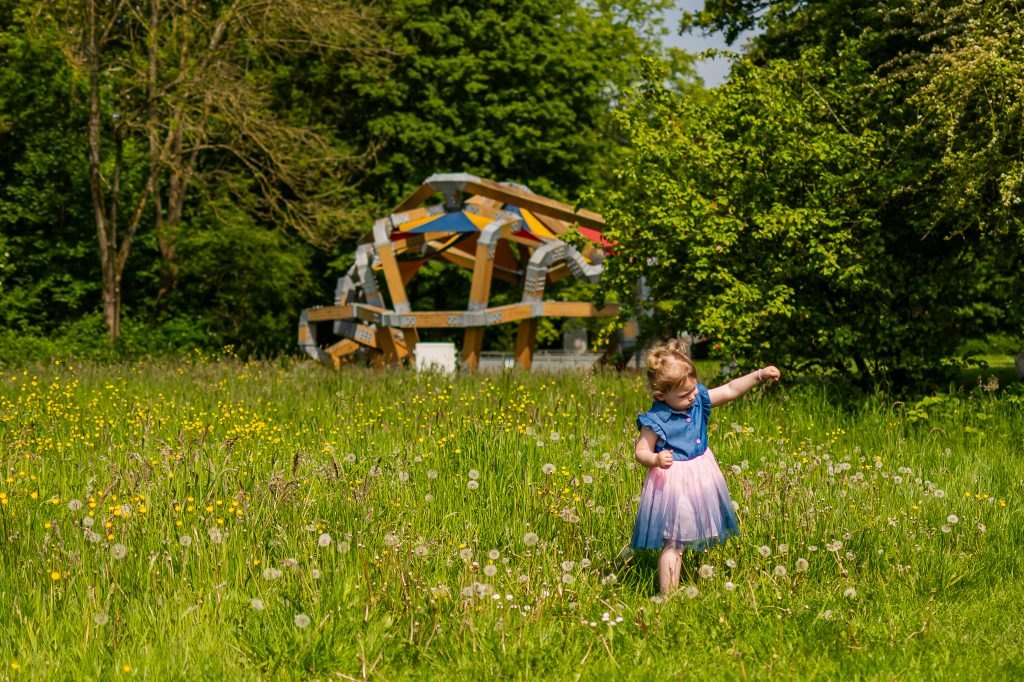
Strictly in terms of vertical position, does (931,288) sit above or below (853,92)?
below

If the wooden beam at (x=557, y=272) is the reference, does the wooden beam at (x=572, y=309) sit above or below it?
below

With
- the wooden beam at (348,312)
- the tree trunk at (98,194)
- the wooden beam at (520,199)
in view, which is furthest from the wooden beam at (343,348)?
the wooden beam at (520,199)

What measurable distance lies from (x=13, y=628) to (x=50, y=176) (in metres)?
24.4

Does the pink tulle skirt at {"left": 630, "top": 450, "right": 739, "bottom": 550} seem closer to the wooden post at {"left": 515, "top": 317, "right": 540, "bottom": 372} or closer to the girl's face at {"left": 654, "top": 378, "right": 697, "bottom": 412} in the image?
the girl's face at {"left": 654, "top": 378, "right": 697, "bottom": 412}

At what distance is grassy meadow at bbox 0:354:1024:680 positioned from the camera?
13.6ft

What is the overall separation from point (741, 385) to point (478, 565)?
1.51 meters

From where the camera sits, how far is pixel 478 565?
16.0 ft

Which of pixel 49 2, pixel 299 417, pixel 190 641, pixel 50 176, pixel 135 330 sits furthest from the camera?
pixel 50 176

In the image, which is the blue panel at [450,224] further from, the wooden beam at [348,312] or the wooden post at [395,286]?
the wooden beam at [348,312]

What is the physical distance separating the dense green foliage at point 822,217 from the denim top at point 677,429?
18.7 ft

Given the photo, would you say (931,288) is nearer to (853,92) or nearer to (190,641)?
(853,92)

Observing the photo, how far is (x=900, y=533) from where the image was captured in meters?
5.66

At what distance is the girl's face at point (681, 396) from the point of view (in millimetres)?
4988

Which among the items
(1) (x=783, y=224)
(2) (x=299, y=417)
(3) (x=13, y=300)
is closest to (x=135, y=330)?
(3) (x=13, y=300)
